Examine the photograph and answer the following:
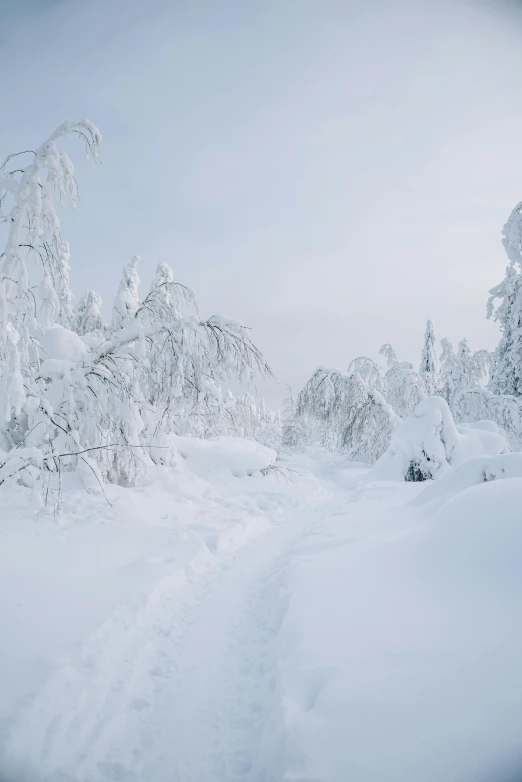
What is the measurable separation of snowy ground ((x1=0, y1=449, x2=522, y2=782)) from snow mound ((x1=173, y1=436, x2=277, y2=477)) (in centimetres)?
496

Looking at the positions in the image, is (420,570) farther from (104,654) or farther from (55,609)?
(55,609)

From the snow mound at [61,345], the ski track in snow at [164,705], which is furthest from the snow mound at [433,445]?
the snow mound at [61,345]

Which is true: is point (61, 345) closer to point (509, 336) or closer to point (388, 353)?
point (509, 336)

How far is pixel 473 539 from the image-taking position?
3318mm

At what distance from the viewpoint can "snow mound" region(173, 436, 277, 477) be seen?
10.3m

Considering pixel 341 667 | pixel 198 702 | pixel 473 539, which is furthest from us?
pixel 473 539

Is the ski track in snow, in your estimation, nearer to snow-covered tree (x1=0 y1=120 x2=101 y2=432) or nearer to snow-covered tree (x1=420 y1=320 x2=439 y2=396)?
snow-covered tree (x1=0 y1=120 x2=101 y2=432)

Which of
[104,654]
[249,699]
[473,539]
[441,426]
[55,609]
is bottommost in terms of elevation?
[249,699]

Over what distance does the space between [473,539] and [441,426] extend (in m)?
10.0

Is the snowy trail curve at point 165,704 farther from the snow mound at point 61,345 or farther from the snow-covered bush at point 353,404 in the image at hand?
the snow-covered bush at point 353,404

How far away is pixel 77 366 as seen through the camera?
21.4ft

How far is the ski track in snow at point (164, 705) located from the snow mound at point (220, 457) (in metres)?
6.13

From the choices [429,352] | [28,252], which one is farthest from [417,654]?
[429,352]

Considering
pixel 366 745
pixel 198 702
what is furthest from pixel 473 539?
pixel 198 702
